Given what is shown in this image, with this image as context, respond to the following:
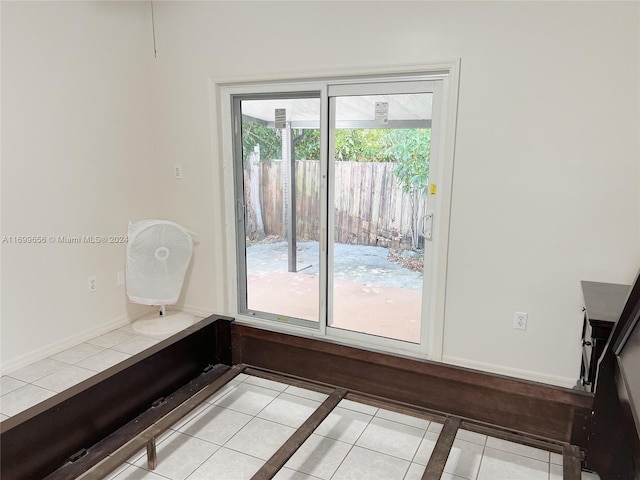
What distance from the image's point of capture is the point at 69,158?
3.43 meters

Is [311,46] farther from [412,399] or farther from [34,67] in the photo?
[412,399]

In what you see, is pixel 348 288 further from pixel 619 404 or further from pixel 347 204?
pixel 619 404

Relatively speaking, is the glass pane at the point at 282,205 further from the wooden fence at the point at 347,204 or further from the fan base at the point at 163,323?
the fan base at the point at 163,323

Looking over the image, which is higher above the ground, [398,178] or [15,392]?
[398,178]

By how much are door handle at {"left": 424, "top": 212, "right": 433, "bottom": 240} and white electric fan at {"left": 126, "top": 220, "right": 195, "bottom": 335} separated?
1990 millimetres

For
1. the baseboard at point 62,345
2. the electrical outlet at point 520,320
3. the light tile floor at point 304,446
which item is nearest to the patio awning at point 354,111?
the electrical outlet at point 520,320

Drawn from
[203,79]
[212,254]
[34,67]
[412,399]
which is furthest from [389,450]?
[34,67]

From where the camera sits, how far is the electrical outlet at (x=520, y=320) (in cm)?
303

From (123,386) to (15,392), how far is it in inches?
71.1

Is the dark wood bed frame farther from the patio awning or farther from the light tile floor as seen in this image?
the patio awning

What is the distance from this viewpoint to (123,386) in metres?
1.69

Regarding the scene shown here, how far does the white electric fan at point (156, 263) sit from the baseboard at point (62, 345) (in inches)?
6.4

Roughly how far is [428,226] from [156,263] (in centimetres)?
220

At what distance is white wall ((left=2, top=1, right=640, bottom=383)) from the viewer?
8.83 ft
